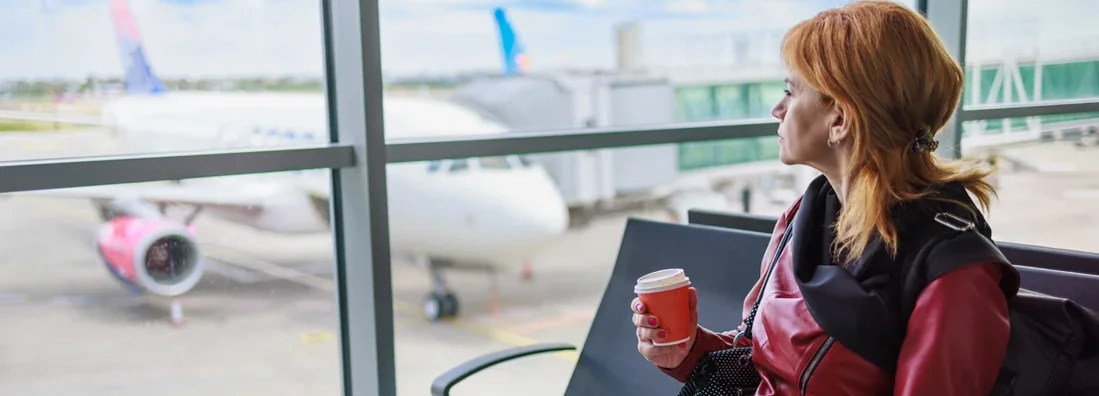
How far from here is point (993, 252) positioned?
996 millimetres

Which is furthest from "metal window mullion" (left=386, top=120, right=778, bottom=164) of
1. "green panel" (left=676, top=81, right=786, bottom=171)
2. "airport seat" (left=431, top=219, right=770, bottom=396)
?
"green panel" (left=676, top=81, right=786, bottom=171)

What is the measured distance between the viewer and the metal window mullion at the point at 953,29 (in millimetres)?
3125

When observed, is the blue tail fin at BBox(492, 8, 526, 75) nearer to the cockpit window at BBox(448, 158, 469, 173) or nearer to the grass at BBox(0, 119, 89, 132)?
the cockpit window at BBox(448, 158, 469, 173)

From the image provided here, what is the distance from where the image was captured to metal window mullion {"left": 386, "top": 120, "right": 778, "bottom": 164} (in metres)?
2.08

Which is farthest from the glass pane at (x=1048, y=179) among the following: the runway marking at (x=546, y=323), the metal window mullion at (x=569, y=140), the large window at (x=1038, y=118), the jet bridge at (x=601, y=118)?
the runway marking at (x=546, y=323)

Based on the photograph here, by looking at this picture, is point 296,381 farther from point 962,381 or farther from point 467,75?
point 962,381

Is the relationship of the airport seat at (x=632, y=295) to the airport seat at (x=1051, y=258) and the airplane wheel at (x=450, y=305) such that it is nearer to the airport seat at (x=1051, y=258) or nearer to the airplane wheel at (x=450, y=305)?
the airport seat at (x=1051, y=258)

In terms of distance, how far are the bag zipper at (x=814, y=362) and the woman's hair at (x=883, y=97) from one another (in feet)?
0.37

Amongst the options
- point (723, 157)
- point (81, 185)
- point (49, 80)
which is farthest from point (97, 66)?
point (723, 157)

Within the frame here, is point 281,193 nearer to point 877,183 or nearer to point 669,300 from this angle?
point 669,300

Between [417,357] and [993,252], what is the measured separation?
4.74 metres

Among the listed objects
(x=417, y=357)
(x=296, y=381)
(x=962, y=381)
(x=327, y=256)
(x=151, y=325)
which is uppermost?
(x=962, y=381)

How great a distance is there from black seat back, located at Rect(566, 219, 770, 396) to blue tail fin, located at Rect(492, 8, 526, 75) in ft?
9.53

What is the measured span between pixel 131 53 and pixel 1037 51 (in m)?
4.25
